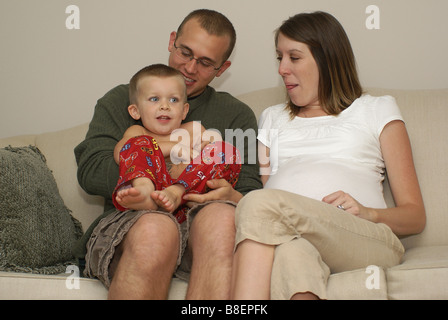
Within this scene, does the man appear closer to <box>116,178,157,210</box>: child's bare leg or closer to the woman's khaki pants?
<box>116,178,157,210</box>: child's bare leg

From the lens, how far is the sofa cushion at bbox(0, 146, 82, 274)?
1.77 metres

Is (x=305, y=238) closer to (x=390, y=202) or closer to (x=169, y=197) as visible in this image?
(x=169, y=197)

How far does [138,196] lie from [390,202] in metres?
0.95

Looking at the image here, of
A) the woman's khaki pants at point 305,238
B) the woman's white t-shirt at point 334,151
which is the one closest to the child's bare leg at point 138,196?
the woman's khaki pants at point 305,238

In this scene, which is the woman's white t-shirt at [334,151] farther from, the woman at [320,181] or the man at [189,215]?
the man at [189,215]

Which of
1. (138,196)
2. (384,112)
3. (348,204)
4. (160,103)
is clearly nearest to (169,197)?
(138,196)

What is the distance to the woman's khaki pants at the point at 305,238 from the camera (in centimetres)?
135

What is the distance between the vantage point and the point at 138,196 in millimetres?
1562

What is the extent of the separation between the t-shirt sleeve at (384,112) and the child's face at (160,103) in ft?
2.15

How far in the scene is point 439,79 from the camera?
8.03 feet

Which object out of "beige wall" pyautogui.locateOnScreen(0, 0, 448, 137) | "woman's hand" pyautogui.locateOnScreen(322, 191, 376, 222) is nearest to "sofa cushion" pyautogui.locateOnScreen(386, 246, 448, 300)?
"woman's hand" pyautogui.locateOnScreen(322, 191, 376, 222)

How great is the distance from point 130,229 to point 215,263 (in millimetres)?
261

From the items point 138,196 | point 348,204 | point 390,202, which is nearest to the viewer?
point 138,196

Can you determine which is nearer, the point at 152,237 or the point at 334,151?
the point at 152,237
